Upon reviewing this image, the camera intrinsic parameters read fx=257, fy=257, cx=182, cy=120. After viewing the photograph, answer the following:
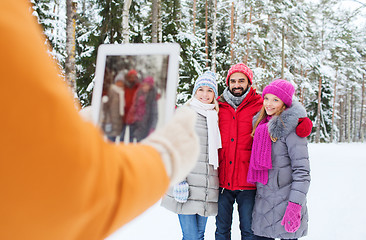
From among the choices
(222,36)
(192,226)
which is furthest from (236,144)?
(222,36)

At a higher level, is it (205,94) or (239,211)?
(205,94)

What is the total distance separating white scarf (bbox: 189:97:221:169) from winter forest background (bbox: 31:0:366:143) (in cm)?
419

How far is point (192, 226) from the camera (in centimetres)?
326

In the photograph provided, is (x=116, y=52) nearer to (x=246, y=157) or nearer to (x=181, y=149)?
(x=181, y=149)

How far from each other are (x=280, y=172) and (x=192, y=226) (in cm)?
129

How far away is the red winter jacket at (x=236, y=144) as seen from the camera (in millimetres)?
3207

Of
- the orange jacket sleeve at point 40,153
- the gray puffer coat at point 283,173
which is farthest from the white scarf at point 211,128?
the orange jacket sleeve at point 40,153

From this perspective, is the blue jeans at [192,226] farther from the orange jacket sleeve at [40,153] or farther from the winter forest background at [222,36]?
the winter forest background at [222,36]

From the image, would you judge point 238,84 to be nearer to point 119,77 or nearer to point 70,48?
point 119,77

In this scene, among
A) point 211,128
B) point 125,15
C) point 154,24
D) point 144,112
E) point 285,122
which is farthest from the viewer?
point 154,24

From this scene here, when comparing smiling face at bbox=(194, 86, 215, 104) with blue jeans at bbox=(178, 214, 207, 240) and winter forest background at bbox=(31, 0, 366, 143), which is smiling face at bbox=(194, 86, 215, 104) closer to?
blue jeans at bbox=(178, 214, 207, 240)

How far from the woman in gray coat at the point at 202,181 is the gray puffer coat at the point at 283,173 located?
24.5 inches

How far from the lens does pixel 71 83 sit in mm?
6164

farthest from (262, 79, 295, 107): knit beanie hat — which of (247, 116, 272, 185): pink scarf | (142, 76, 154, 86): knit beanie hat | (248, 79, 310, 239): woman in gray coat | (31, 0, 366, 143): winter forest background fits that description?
(31, 0, 366, 143): winter forest background
